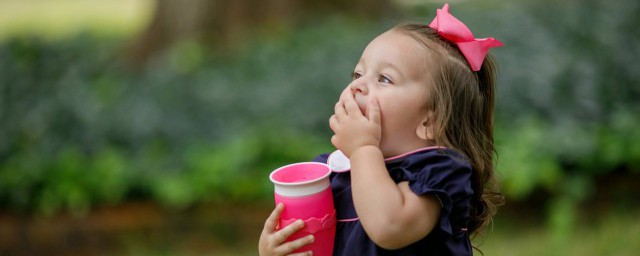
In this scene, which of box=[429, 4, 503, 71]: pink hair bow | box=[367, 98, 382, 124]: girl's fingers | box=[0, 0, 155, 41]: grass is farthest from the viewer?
box=[0, 0, 155, 41]: grass

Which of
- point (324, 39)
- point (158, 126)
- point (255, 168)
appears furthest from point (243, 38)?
point (255, 168)

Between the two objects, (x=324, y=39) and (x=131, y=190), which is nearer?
(x=131, y=190)

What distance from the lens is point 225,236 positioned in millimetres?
4789

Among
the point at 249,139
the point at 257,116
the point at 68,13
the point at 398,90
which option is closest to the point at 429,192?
the point at 398,90

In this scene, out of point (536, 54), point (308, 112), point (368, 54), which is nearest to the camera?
point (368, 54)

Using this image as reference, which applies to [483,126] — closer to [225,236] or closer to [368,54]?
[368,54]

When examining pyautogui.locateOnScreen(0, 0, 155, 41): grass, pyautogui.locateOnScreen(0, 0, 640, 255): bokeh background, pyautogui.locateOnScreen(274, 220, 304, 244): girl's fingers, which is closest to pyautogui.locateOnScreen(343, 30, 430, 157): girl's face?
pyautogui.locateOnScreen(274, 220, 304, 244): girl's fingers

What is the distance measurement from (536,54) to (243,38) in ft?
8.53

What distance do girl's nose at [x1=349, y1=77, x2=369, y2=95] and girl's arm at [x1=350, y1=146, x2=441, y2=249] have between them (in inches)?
7.3

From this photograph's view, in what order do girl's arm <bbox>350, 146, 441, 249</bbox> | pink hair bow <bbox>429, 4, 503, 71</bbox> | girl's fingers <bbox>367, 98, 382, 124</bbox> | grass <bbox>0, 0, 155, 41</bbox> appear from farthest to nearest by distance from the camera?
grass <bbox>0, 0, 155, 41</bbox>
pink hair bow <bbox>429, 4, 503, 71</bbox>
girl's fingers <bbox>367, 98, 382, 124</bbox>
girl's arm <bbox>350, 146, 441, 249</bbox>

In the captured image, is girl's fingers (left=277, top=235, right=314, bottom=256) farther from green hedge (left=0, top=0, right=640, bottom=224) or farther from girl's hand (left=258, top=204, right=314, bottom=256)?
green hedge (left=0, top=0, right=640, bottom=224)

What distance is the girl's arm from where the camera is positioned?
193 centimetres

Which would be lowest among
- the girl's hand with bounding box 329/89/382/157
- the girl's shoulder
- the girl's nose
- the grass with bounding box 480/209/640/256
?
the grass with bounding box 480/209/640/256

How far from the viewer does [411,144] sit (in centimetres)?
213
